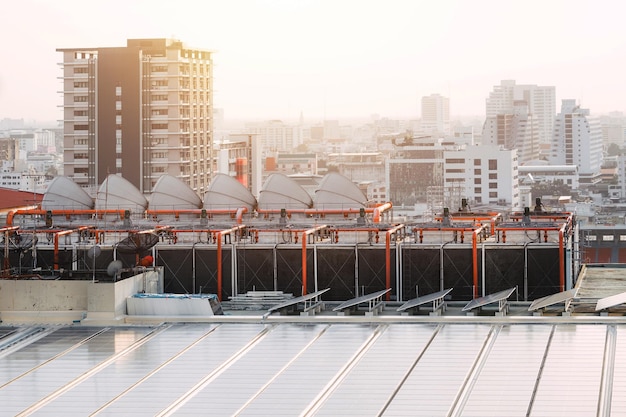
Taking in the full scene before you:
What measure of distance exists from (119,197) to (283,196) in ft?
15.9

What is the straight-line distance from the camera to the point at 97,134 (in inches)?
3172

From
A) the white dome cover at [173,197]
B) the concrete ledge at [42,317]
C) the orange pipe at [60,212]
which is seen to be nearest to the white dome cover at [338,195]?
the white dome cover at [173,197]

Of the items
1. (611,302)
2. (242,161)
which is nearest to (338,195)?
(611,302)

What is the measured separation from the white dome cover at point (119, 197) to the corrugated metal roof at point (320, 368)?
18213 millimetres

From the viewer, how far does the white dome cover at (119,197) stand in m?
37.7

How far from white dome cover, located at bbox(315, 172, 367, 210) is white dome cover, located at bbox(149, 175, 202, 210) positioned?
3679 millimetres

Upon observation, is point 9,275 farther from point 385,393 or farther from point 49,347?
point 385,393

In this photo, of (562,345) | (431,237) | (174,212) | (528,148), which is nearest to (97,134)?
(174,212)

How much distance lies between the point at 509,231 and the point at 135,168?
52.9m

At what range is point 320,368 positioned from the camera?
16.2m

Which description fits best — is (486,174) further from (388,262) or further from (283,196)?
(388,262)

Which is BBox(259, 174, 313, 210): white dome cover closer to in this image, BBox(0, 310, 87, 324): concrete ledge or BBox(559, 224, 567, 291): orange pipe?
BBox(559, 224, 567, 291): orange pipe

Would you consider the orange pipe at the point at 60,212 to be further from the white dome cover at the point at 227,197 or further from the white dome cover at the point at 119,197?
the white dome cover at the point at 227,197

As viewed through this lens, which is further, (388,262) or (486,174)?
(486,174)
